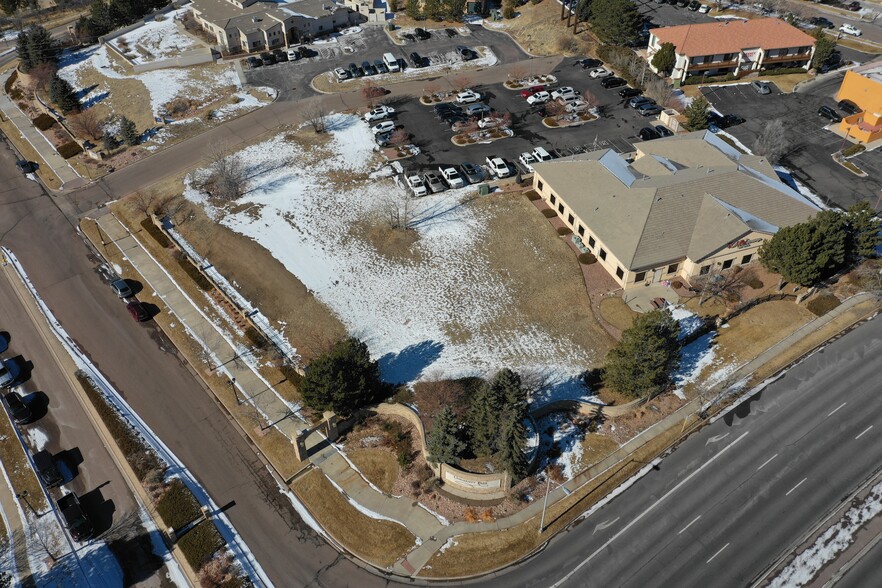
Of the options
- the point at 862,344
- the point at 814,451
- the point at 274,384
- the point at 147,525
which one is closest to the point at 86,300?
the point at 274,384

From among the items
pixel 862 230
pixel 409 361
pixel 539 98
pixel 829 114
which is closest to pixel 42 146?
pixel 409 361

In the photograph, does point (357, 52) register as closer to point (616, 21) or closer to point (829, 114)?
point (616, 21)

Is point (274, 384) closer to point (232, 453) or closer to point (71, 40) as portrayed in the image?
point (232, 453)

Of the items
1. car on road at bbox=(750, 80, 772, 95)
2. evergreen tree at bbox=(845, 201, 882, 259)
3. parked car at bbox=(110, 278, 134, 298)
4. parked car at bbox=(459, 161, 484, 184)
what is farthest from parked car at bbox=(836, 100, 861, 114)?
parked car at bbox=(110, 278, 134, 298)

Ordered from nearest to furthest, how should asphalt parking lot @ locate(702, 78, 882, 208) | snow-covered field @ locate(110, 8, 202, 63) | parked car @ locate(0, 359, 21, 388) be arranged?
parked car @ locate(0, 359, 21, 388), asphalt parking lot @ locate(702, 78, 882, 208), snow-covered field @ locate(110, 8, 202, 63)

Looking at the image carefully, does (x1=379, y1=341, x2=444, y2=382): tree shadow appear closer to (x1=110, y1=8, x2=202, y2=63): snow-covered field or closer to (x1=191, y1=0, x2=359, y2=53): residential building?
(x1=191, y1=0, x2=359, y2=53): residential building

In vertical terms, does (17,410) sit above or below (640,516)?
above
